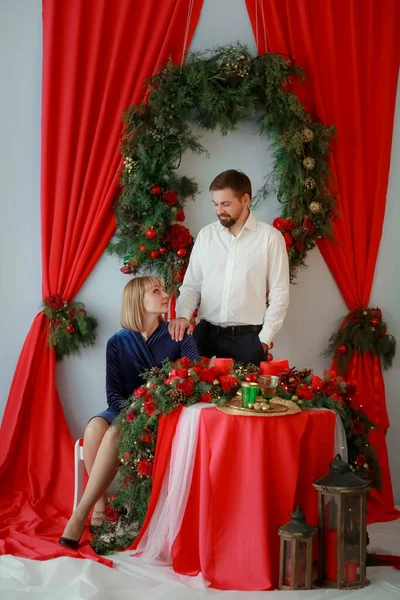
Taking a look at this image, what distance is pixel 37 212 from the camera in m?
4.52

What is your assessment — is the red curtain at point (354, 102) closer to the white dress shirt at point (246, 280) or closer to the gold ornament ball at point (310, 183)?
the gold ornament ball at point (310, 183)

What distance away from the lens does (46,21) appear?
174 inches

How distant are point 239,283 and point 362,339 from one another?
3.20 ft

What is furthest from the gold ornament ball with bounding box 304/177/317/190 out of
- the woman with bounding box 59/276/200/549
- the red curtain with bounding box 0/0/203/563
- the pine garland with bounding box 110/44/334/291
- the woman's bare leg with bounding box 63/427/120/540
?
the woman's bare leg with bounding box 63/427/120/540

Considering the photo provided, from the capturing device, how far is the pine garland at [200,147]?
173 inches

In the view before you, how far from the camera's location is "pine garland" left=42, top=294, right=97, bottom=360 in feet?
14.4

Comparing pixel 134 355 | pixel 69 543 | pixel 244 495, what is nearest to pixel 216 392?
pixel 244 495

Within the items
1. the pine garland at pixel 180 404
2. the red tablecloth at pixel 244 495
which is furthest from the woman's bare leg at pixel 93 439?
the red tablecloth at pixel 244 495

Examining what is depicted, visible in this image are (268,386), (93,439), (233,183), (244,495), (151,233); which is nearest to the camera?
(244,495)

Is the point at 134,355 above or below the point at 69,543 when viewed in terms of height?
above

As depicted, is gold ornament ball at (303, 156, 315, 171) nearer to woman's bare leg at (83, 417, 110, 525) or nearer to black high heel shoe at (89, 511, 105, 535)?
woman's bare leg at (83, 417, 110, 525)

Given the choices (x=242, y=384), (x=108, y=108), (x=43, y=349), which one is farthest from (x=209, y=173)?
(x=242, y=384)

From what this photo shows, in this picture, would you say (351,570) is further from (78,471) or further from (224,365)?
(78,471)

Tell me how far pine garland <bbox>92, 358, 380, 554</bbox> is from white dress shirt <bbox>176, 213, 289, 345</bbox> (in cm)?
63
